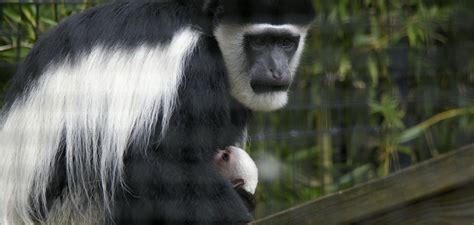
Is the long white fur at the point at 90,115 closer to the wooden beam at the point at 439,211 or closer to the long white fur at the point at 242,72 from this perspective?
the long white fur at the point at 242,72

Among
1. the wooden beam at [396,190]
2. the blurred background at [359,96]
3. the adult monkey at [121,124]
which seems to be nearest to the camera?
the wooden beam at [396,190]

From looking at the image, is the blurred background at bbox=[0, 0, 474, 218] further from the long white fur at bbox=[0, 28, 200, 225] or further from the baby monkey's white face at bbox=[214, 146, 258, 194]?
the long white fur at bbox=[0, 28, 200, 225]

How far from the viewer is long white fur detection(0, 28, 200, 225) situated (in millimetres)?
1474

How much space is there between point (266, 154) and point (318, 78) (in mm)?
318

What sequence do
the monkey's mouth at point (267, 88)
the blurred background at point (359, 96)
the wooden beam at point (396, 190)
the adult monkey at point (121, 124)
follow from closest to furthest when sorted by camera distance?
the wooden beam at point (396, 190)
the adult monkey at point (121, 124)
the monkey's mouth at point (267, 88)
the blurred background at point (359, 96)

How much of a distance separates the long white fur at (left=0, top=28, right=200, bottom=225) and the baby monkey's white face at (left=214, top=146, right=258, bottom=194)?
273 mm

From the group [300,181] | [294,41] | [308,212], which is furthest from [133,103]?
[300,181]

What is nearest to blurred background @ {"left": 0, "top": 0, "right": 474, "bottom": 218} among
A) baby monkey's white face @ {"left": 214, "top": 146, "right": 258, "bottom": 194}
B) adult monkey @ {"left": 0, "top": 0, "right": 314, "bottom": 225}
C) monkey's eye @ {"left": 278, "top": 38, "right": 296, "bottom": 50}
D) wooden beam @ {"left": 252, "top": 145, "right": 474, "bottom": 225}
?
monkey's eye @ {"left": 278, "top": 38, "right": 296, "bottom": 50}

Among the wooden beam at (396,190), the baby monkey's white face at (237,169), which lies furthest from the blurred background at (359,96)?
the wooden beam at (396,190)

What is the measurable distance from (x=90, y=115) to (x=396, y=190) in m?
0.73

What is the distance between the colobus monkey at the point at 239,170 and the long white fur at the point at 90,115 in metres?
0.27

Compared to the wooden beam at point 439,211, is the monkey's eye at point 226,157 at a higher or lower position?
lower

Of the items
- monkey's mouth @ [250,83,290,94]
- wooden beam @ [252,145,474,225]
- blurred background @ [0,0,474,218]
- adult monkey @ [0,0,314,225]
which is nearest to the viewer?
wooden beam @ [252,145,474,225]

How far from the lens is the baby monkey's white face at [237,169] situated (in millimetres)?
1695
